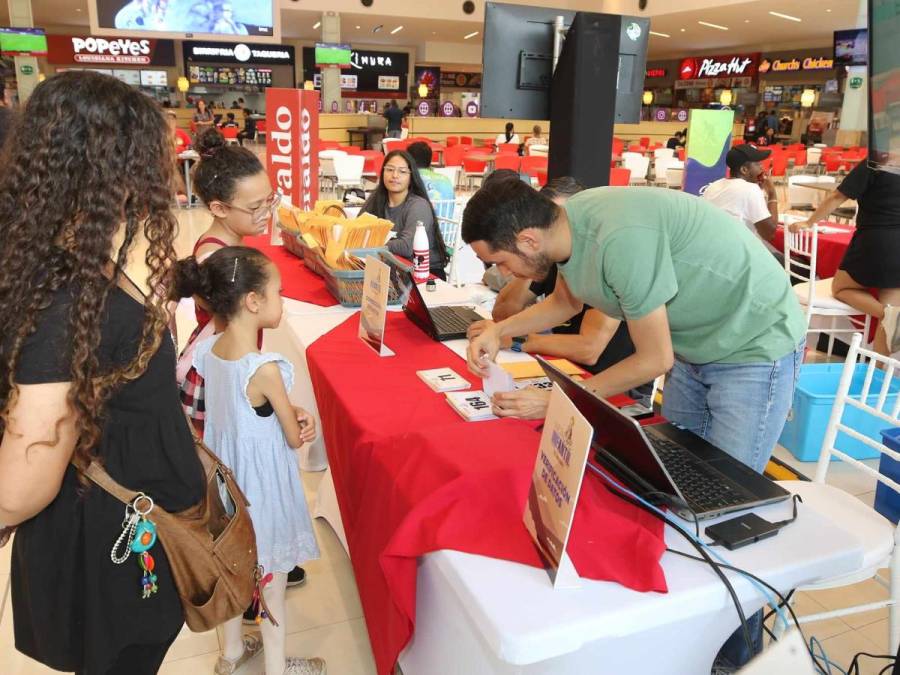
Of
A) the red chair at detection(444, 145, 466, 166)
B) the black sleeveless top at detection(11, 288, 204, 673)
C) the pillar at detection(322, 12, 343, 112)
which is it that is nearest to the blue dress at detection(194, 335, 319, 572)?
the black sleeveless top at detection(11, 288, 204, 673)

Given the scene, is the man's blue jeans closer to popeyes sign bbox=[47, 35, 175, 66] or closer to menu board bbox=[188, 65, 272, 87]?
popeyes sign bbox=[47, 35, 175, 66]

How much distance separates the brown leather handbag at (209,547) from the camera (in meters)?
1.18

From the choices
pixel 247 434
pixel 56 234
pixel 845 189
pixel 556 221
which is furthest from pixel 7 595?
pixel 845 189

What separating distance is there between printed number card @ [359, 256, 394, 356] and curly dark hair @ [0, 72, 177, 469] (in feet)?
3.85

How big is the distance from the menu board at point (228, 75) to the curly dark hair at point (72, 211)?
21.0 metres

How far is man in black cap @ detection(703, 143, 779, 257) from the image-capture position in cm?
502

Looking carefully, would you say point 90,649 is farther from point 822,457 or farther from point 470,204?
point 822,457

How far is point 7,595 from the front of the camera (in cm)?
243

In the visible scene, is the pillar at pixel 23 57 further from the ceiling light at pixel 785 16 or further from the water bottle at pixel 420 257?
the ceiling light at pixel 785 16

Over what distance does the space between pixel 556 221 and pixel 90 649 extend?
4.09 feet

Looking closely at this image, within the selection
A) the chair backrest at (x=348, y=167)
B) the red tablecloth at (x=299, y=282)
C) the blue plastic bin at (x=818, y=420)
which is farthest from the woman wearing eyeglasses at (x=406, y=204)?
the chair backrest at (x=348, y=167)

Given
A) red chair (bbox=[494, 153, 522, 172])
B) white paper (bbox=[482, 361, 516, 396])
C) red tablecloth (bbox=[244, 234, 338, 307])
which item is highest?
red chair (bbox=[494, 153, 522, 172])

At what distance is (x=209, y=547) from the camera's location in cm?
125

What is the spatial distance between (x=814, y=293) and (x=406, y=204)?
2516 mm
